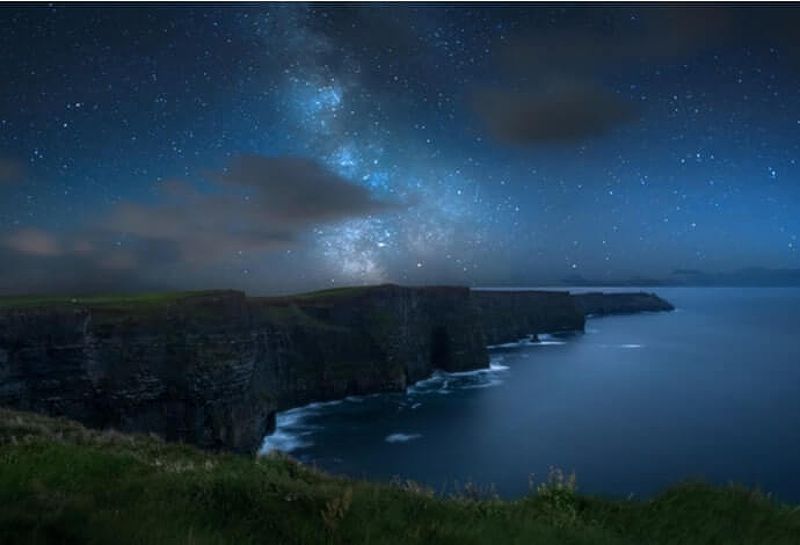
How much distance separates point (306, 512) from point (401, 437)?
47200 mm

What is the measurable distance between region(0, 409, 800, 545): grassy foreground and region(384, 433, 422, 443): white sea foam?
136ft

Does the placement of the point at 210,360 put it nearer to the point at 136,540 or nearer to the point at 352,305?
the point at 352,305

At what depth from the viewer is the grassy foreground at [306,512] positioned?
5219 mm

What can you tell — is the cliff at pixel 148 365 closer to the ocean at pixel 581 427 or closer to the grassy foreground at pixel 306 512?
the ocean at pixel 581 427

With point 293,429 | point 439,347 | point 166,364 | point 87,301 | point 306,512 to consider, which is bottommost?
point 293,429

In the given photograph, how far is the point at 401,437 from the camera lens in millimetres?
51406

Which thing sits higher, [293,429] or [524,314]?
[524,314]

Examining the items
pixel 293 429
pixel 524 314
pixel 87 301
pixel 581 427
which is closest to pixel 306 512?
pixel 87 301

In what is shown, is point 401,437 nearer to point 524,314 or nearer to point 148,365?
point 148,365

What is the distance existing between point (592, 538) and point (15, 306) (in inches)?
1756

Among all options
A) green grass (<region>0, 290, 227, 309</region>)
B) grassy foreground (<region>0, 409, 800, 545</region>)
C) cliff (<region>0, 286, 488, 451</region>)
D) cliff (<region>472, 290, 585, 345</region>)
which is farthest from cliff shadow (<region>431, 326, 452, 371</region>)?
grassy foreground (<region>0, 409, 800, 545</region>)

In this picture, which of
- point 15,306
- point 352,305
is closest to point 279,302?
point 352,305

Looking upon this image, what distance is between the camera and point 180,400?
134ft

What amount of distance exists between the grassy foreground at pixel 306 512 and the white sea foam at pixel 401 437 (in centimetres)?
4143
